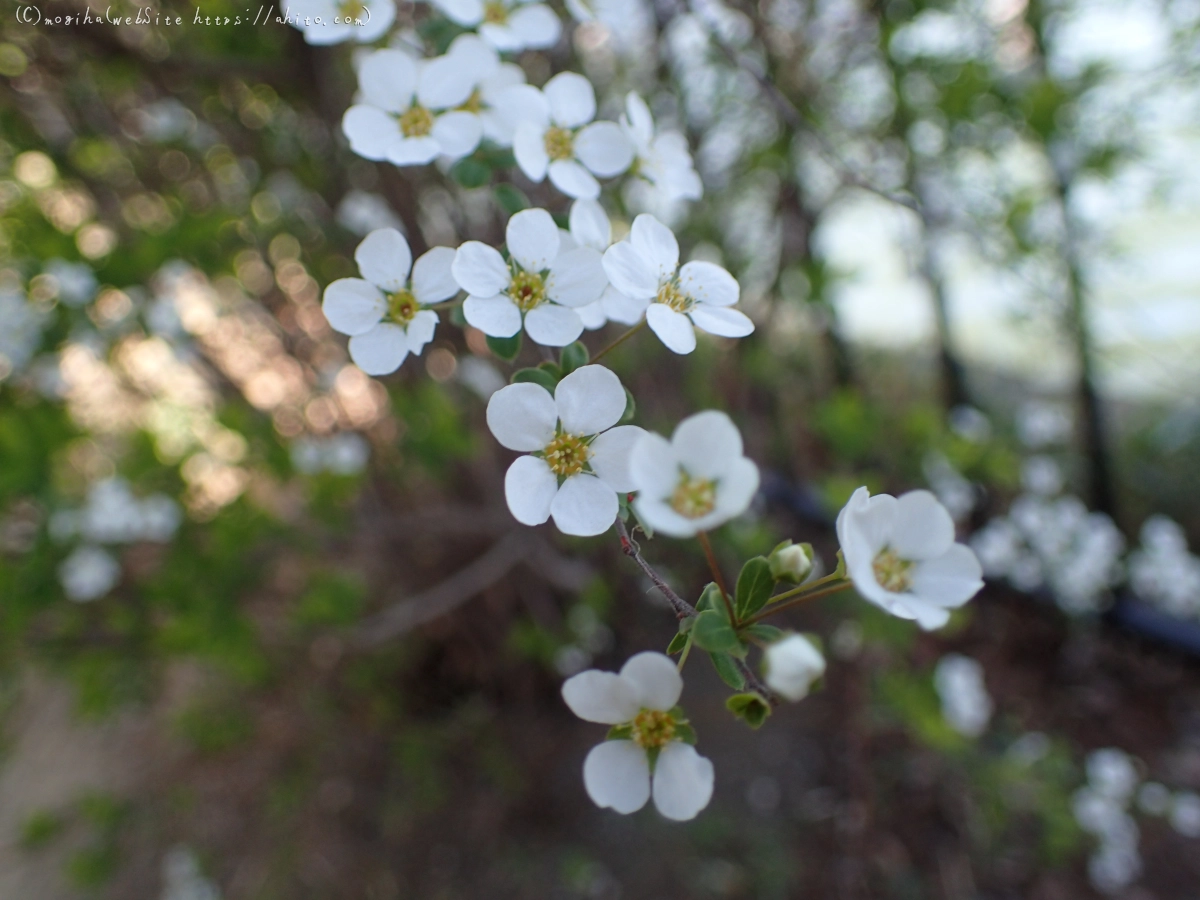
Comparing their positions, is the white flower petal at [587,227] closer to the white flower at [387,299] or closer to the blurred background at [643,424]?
the white flower at [387,299]

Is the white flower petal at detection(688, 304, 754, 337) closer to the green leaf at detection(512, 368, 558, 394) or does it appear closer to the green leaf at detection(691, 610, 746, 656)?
the green leaf at detection(512, 368, 558, 394)

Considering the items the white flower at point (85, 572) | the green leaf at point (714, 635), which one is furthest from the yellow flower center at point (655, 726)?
the white flower at point (85, 572)

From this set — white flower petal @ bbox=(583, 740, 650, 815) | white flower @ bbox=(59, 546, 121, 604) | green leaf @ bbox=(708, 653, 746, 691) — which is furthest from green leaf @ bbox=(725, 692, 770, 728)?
white flower @ bbox=(59, 546, 121, 604)

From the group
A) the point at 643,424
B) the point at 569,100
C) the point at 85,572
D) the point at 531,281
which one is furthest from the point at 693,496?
the point at 85,572

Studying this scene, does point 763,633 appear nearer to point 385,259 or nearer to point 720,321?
point 720,321

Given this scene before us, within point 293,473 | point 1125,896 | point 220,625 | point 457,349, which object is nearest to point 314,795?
point 220,625

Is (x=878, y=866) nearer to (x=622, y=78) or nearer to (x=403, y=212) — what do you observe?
(x=403, y=212)
